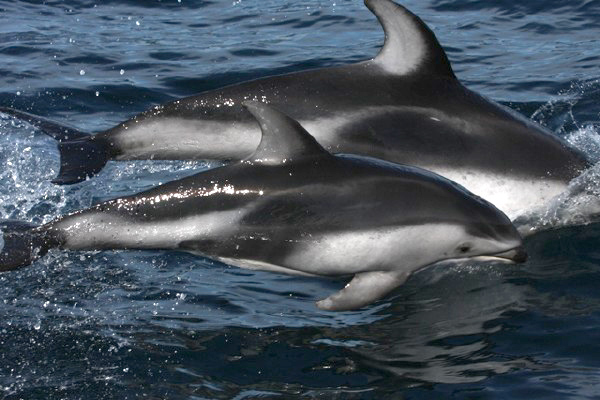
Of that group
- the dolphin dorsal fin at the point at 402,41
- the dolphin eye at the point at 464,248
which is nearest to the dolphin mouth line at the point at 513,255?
the dolphin eye at the point at 464,248

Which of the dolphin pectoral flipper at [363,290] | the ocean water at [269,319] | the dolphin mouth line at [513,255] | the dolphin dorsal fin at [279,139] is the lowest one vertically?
the ocean water at [269,319]

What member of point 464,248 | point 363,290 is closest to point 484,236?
point 464,248

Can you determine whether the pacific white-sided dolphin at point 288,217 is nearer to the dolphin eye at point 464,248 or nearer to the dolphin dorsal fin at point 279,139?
the dolphin dorsal fin at point 279,139

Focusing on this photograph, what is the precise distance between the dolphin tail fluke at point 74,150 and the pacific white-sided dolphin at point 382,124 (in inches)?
0.4

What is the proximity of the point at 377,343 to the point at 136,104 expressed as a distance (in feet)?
21.4

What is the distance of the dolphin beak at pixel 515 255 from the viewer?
26.2ft

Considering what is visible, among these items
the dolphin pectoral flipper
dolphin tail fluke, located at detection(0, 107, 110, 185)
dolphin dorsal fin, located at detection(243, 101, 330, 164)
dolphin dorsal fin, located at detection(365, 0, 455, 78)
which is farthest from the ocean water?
dolphin dorsal fin, located at detection(365, 0, 455, 78)

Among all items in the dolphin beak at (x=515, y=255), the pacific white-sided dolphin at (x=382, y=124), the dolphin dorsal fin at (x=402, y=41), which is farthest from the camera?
the dolphin dorsal fin at (x=402, y=41)

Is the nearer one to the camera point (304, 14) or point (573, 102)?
point (573, 102)

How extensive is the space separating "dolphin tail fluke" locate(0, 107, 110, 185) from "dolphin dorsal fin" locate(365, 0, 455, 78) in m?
2.17

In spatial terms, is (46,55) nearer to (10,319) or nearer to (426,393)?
(10,319)

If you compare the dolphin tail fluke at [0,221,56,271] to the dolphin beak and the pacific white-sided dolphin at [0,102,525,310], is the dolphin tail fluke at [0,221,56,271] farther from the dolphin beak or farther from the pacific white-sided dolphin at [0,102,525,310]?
the dolphin beak

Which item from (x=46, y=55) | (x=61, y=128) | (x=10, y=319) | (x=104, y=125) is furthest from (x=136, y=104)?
(x=10, y=319)

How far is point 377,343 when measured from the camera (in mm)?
7793
